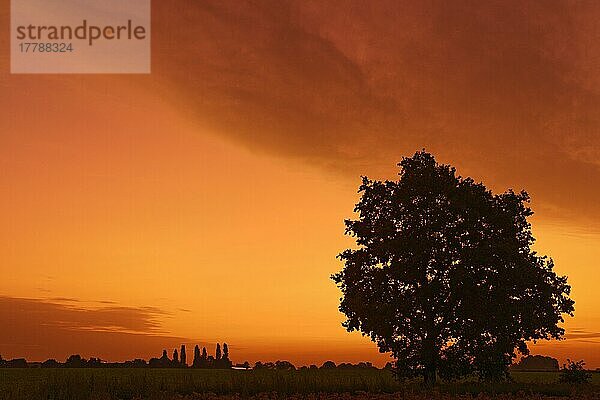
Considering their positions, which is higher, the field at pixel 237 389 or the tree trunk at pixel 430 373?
the field at pixel 237 389

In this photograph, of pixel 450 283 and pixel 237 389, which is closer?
pixel 237 389

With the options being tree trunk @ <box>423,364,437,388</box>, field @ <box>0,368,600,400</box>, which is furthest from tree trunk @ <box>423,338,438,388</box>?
field @ <box>0,368,600,400</box>

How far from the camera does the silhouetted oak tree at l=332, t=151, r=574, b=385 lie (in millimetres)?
38750

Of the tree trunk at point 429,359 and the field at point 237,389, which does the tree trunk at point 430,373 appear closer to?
the tree trunk at point 429,359

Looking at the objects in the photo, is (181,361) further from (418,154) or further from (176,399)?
(176,399)

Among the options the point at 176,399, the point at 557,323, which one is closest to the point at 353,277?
the point at 557,323

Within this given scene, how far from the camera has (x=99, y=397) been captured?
23.6 m

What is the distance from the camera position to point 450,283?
38.2 m

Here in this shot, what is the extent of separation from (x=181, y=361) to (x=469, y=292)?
16870 cm

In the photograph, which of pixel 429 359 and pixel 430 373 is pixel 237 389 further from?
pixel 430 373

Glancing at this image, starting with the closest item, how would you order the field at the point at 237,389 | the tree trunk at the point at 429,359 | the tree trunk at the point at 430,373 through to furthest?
1. the field at the point at 237,389
2. the tree trunk at the point at 429,359
3. the tree trunk at the point at 430,373

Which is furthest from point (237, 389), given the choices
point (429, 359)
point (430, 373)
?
point (430, 373)

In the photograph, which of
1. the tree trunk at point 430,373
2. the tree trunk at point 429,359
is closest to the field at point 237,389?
the tree trunk at point 429,359

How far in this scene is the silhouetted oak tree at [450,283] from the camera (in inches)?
1526
